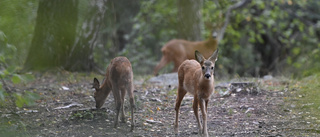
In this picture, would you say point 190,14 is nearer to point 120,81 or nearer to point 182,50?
point 182,50

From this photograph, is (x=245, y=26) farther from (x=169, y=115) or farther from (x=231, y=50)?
(x=169, y=115)

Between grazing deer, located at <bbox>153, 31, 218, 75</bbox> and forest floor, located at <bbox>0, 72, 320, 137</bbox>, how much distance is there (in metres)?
Result: 5.11


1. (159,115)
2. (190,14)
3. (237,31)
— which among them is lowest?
(159,115)

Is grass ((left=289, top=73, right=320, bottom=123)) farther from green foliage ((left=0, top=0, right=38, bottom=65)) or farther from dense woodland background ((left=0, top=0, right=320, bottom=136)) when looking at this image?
green foliage ((left=0, top=0, right=38, bottom=65))

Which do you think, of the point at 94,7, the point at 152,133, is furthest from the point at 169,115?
the point at 94,7

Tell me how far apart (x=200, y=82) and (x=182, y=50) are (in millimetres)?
7860

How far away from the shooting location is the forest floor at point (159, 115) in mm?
5301

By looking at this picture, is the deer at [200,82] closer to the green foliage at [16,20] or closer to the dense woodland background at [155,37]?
the dense woodland background at [155,37]

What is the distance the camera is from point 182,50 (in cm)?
1305

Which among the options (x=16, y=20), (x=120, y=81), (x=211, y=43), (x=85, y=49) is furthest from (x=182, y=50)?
(x=16, y=20)

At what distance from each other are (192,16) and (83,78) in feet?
18.4

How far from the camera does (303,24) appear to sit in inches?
629

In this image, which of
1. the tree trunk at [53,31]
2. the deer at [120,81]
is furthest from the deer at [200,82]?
the tree trunk at [53,31]

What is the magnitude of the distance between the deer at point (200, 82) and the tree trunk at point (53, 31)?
1.54 m
